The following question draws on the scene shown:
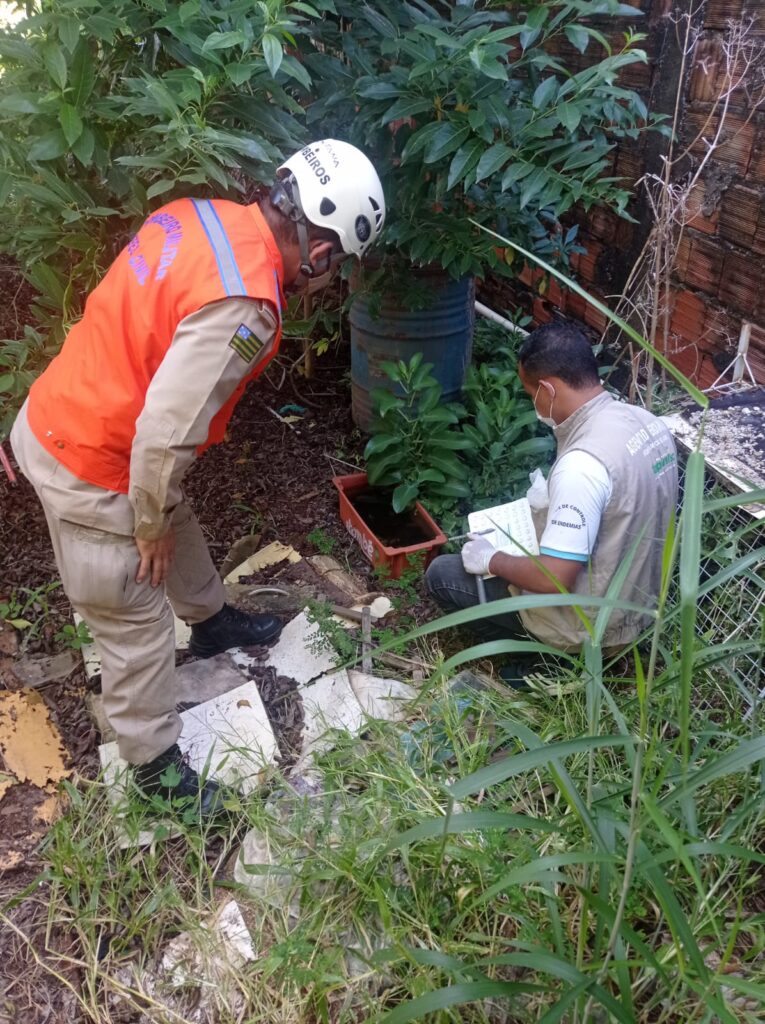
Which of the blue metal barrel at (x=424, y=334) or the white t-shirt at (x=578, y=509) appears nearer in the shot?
the white t-shirt at (x=578, y=509)

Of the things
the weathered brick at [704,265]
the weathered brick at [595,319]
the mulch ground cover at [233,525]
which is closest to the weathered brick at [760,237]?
the weathered brick at [704,265]

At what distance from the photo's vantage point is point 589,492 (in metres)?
2.11

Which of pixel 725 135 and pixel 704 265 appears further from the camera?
pixel 704 265

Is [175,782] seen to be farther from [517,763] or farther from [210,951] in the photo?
[517,763]

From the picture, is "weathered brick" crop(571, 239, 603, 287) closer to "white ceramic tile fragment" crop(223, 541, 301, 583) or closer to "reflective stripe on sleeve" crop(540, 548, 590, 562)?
"white ceramic tile fragment" crop(223, 541, 301, 583)

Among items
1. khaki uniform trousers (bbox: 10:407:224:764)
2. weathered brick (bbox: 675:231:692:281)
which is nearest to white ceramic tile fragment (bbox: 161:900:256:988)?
khaki uniform trousers (bbox: 10:407:224:764)

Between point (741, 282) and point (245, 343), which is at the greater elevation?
point (245, 343)

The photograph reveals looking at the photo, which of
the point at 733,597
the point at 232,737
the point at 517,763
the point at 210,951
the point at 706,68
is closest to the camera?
the point at 517,763

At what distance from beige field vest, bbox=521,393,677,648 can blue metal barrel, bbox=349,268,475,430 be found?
1414mm

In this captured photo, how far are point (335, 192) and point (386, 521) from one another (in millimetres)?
1645

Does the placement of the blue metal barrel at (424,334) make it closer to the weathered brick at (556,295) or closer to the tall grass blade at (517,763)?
the weathered brick at (556,295)

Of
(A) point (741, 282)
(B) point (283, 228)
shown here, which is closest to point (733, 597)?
(A) point (741, 282)

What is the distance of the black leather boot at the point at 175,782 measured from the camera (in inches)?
89.0

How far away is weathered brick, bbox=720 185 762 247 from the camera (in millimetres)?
2977
